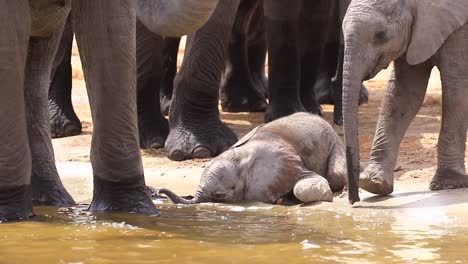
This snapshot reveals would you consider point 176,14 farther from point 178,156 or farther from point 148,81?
point 148,81

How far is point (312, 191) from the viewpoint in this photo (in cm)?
692

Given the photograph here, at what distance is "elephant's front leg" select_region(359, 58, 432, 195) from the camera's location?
7.07 m

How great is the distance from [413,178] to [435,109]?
13.3 feet

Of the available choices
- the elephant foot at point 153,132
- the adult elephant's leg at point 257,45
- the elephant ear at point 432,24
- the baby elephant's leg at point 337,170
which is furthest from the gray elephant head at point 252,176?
the adult elephant's leg at point 257,45

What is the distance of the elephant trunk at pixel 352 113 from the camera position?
6605 millimetres

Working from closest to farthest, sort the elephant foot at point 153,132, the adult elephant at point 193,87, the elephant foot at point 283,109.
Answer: the adult elephant at point 193,87
the elephant foot at point 153,132
the elephant foot at point 283,109

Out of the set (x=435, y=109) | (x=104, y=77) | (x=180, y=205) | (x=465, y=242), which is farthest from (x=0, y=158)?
(x=435, y=109)

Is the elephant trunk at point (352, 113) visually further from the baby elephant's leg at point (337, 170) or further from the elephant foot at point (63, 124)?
the elephant foot at point (63, 124)

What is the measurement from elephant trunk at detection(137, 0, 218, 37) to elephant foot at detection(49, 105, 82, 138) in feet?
11.4

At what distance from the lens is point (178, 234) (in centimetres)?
606

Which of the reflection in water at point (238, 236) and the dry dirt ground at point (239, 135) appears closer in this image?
the reflection in water at point (238, 236)

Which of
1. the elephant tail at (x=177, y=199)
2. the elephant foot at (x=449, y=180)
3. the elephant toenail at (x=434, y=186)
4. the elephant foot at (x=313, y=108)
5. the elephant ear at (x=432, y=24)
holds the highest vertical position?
the elephant ear at (x=432, y=24)

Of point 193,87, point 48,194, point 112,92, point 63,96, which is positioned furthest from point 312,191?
point 63,96

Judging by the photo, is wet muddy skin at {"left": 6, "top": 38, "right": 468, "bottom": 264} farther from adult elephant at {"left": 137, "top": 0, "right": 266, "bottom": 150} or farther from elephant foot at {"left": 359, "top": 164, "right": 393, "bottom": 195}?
adult elephant at {"left": 137, "top": 0, "right": 266, "bottom": 150}
